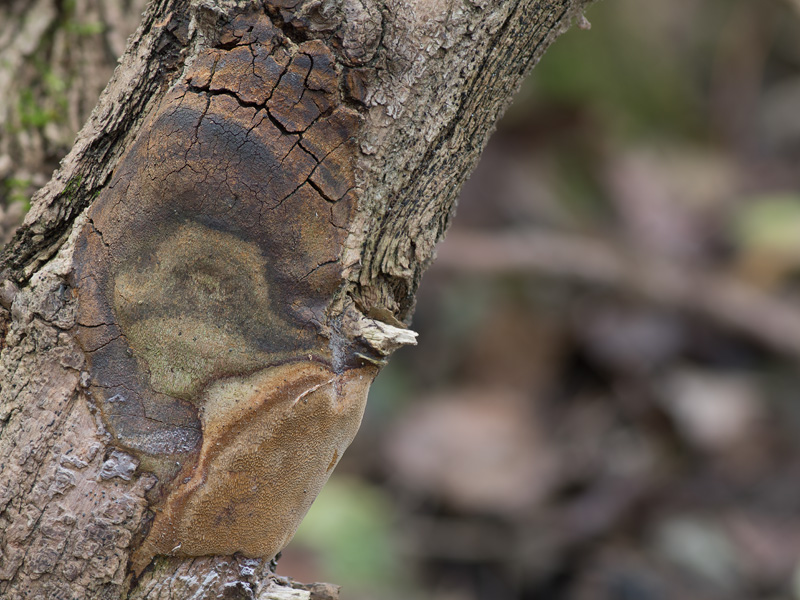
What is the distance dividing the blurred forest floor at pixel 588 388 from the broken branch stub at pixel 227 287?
1.75 m

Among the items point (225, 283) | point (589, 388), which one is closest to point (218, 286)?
point (225, 283)

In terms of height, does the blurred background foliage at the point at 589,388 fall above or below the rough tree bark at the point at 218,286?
above

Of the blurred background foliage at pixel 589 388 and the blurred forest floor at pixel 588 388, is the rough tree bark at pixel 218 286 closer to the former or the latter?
the blurred forest floor at pixel 588 388

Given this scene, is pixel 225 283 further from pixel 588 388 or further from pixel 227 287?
pixel 588 388

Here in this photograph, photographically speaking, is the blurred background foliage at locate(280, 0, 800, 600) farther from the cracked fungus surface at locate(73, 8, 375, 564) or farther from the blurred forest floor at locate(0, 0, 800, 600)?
the cracked fungus surface at locate(73, 8, 375, 564)

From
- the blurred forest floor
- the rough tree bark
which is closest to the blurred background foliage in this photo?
the blurred forest floor

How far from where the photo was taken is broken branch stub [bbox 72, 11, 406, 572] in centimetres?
82

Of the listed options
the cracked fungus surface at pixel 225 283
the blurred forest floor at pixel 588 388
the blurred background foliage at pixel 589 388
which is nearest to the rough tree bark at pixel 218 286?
the cracked fungus surface at pixel 225 283

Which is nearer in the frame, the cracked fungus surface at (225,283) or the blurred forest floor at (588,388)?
the cracked fungus surface at (225,283)

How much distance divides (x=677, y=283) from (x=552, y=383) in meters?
0.78

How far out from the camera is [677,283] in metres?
3.74

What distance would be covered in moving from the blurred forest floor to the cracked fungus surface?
1.75 metres

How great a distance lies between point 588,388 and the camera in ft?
12.4

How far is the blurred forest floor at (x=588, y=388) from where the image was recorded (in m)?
3.09
